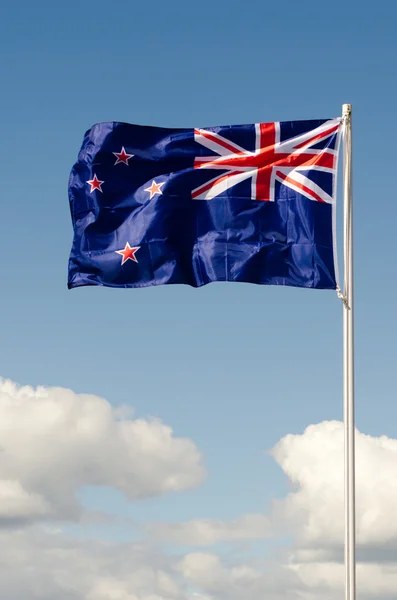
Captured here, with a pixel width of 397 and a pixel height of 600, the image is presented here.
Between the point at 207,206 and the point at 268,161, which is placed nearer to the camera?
the point at 268,161

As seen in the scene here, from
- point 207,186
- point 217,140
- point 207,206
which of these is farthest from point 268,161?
point 207,206

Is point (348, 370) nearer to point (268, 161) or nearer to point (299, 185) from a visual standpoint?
point (299, 185)

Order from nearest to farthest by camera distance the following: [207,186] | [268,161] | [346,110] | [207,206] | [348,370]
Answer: [348,370], [346,110], [268,161], [207,206], [207,186]

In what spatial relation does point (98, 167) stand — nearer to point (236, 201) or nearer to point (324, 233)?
point (236, 201)

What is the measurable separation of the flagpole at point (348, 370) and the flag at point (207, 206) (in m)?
1.07

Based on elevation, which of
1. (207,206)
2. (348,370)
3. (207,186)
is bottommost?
(348,370)

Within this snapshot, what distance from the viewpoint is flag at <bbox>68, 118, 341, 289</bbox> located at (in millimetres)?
34562

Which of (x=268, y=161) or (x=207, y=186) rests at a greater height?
(x=268, y=161)

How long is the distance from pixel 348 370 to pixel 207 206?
7593 millimetres

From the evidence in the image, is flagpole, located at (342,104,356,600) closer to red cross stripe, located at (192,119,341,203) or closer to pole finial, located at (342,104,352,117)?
pole finial, located at (342,104,352,117)

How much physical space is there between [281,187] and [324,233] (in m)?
2.19

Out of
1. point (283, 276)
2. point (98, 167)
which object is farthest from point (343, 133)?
point (98, 167)

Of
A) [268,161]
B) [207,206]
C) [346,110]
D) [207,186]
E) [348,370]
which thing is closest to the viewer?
[348,370]

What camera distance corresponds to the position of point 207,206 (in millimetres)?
36094
